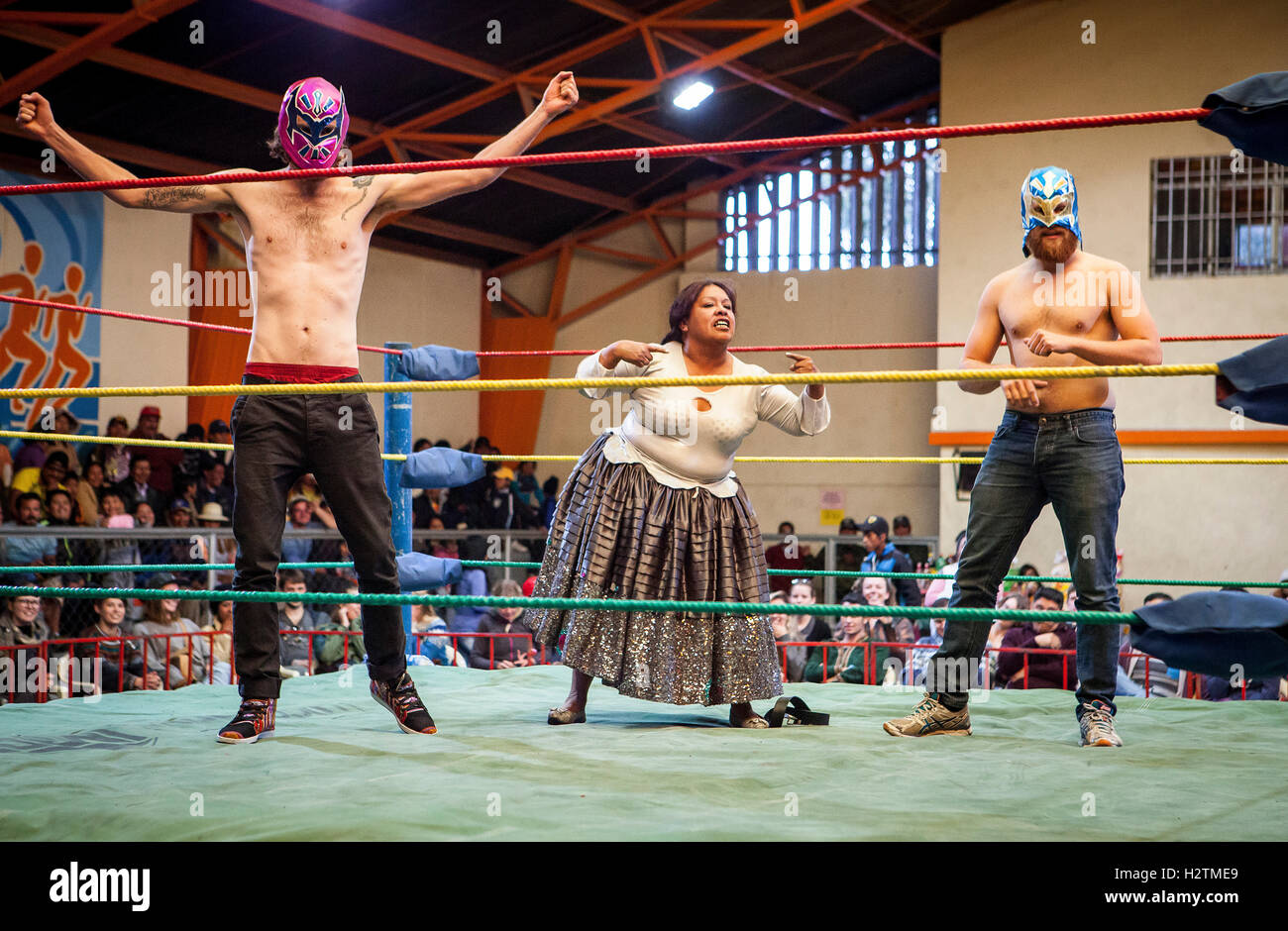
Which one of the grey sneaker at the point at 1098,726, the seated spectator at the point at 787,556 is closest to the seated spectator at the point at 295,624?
the grey sneaker at the point at 1098,726

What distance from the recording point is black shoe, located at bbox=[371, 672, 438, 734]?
8.30ft

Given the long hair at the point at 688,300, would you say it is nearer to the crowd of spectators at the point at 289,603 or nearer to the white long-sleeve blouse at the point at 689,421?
the white long-sleeve blouse at the point at 689,421

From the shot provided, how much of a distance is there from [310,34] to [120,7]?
1.24 m

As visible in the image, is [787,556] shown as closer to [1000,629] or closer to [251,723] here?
[1000,629]

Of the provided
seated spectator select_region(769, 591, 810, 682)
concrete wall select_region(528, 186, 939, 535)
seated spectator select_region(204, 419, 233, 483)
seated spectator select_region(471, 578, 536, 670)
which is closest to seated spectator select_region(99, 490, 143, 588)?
seated spectator select_region(204, 419, 233, 483)

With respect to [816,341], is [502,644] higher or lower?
lower

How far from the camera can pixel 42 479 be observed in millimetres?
6965

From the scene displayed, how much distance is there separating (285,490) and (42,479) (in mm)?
5280

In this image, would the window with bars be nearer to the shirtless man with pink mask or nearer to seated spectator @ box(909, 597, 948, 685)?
seated spectator @ box(909, 597, 948, 685)

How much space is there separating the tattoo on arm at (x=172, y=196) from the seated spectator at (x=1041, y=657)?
3.02 m

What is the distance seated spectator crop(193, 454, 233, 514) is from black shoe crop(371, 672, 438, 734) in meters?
5.83

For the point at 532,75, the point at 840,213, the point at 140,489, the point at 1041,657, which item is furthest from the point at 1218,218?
the point at 140,489

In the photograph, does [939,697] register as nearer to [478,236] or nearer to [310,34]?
[310,34]

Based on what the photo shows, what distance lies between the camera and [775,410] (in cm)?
287
